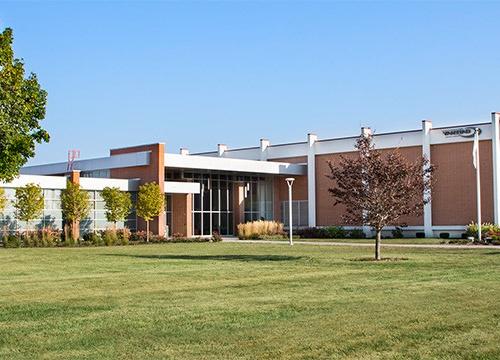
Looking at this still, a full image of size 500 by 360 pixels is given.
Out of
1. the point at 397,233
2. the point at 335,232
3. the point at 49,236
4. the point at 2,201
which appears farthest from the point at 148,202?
the point at 397,233

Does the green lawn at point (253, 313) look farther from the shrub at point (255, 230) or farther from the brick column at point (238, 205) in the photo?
the brick column at point (238, 205)

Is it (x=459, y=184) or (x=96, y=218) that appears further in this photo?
(x=459, y=184)

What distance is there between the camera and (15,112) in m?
18.2

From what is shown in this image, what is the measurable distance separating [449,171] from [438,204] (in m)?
2.50

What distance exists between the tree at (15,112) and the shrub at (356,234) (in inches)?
1424

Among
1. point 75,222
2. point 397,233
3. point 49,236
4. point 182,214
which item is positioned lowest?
point 397,233

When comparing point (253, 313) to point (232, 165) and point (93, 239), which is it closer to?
point (93, 239)

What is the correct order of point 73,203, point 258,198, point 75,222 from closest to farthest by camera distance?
point 73,203
point 75,222
point 258,198

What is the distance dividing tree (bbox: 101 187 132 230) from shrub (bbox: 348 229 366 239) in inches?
672

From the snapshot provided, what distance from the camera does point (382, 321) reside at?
36.0ft

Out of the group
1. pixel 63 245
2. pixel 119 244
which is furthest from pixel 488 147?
pixel 63 245

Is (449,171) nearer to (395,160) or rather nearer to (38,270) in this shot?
(395,160)

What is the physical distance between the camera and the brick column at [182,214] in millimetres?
53469

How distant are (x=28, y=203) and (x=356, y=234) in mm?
23947
